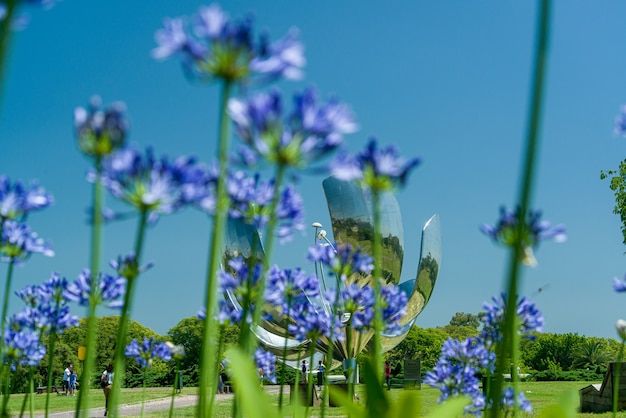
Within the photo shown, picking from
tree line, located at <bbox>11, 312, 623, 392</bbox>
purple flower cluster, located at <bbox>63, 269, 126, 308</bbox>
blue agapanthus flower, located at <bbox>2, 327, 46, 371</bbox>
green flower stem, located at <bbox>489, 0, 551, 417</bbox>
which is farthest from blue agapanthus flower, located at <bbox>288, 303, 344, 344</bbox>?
tree line, located at <bbox>11, 312, 623, 392</bbox>

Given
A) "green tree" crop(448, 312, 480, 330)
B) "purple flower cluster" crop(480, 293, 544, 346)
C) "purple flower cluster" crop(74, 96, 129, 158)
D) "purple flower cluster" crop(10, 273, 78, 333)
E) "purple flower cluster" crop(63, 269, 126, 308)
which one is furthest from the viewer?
"green tree" crop(448, 312, 480, 330)

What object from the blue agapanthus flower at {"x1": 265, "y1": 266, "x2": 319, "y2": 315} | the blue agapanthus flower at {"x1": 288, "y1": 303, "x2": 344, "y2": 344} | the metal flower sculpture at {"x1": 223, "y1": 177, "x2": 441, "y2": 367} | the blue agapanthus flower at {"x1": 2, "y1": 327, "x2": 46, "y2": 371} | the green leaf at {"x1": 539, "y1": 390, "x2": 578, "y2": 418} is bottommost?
the green leaf at {"x1": 539, "y1": 390, "x2": 578, "y2": 418}

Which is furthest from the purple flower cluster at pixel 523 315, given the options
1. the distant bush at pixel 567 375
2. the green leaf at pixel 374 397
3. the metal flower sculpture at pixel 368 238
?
the distant bush at pixel 567 375

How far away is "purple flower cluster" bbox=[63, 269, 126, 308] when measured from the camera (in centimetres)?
254

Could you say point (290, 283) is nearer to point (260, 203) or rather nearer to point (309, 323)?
point (309, 323)

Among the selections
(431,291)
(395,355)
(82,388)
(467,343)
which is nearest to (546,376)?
(431,291)

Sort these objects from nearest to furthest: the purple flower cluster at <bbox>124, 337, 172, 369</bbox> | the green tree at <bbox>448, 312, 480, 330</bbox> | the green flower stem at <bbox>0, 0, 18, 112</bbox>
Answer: the green flower stem at <bbox>0, 0, 18, 112</bbox>
the purple flower cluster at <bbox>124, 337, 172, 369</bbox>
the green tree at <bbox>448, 312, 480, 330</bbox>

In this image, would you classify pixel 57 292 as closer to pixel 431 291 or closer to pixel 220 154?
pixel 220 154

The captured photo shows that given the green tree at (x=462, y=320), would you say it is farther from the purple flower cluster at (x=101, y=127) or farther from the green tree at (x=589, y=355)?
the purple flower cluster at (x=101, y=127)

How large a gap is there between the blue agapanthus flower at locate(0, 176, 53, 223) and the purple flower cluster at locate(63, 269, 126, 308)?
0.37m

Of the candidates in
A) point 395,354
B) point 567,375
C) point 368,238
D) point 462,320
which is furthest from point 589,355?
point 462,320

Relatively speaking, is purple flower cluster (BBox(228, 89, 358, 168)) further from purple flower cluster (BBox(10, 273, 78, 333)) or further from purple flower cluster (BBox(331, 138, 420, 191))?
purple flower cluster (BBox(10, 273, 78, 333))

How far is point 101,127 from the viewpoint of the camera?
5.18 feet

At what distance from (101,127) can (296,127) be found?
17.5 inches
